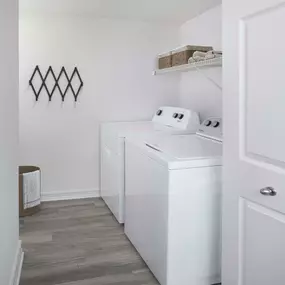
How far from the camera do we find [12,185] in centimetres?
201

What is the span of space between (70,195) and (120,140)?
1225 millimetres

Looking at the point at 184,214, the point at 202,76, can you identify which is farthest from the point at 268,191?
the point at 202,76

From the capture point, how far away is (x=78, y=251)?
2.63m

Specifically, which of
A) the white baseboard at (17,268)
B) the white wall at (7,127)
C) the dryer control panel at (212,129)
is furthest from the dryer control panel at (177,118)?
the white baseboard at (17,268)

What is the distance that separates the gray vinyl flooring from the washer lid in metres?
0.82

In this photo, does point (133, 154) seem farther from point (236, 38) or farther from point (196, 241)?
point (236, 38)

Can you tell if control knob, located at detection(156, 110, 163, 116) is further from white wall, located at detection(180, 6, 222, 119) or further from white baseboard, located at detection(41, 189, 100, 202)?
white baseboard, located at detection(41, 189, 100, 202)

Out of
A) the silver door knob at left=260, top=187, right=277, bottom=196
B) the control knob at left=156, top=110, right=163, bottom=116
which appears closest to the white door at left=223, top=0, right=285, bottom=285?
the silver door knob at left=260, top=187, right=277, bottom=196

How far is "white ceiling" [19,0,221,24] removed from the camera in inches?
124

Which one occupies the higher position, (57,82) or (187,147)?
(57,82)

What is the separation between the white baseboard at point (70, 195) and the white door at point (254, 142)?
2.48m

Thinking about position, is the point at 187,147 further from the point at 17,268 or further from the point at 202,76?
the point at 202,76

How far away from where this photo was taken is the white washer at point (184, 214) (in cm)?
199

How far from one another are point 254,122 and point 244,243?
0.53m
